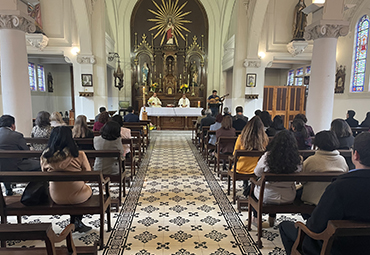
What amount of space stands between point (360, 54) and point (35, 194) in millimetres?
12252

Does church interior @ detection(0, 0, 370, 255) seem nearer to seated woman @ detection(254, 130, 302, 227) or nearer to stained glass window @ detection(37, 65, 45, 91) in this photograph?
stained glass window @ detection(37, 65, 45, 91)

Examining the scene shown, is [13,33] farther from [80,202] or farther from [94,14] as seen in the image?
[94,14]

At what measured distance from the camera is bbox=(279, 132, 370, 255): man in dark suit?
1.54 metres

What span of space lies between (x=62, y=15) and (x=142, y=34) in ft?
19.1

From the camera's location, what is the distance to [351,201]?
1.56m

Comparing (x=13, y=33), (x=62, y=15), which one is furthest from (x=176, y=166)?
(x=62, y=15)

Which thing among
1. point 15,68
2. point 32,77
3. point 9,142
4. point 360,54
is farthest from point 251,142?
point 32,77

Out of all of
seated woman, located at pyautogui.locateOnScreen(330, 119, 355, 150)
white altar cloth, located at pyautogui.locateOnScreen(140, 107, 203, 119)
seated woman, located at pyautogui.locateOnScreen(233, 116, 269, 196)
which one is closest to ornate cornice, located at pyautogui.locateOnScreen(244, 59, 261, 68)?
white altar cloth, located at pyautogui.locateOnScreen(140, 107, 203, 119)

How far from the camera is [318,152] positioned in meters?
2.87

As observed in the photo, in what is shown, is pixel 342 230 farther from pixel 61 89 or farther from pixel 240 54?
pixel 61 89

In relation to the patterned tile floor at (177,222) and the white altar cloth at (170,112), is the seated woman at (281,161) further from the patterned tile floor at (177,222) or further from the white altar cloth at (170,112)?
the white altar cloth at (170,112)

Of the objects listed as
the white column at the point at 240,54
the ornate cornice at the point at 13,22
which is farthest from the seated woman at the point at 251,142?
the white column at the point at 240,54

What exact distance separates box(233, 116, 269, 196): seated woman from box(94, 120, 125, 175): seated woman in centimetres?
198

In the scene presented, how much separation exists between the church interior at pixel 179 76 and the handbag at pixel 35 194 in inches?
22.8
